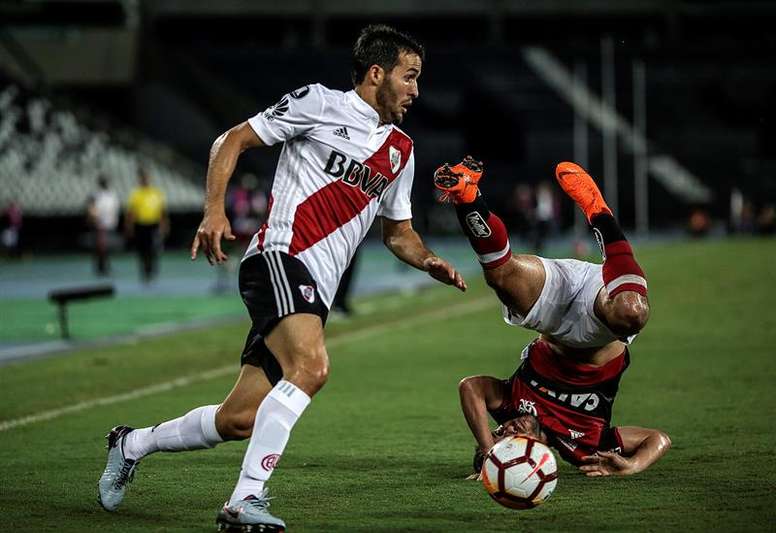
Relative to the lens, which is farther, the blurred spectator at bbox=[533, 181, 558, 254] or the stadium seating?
the stadium seating

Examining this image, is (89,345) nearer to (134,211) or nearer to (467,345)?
(467,345)

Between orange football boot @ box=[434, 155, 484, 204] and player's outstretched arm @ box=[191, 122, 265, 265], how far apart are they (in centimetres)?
124

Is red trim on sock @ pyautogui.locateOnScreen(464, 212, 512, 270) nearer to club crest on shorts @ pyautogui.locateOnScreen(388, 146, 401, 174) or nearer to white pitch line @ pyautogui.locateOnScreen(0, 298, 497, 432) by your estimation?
club crest on shorts @ pyautogui.locateOnScreen(388, 146, 401, 174)

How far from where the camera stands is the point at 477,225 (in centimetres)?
758

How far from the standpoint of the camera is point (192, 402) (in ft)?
36.8

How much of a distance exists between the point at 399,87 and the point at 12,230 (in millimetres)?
30108

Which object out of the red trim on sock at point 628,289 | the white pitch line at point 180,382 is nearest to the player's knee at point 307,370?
the red trim on sock at point 628,289

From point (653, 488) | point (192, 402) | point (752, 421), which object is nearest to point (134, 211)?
point (192, 402)

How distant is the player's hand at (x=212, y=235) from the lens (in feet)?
20.4

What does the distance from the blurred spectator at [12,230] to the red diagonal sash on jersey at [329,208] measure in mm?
29738

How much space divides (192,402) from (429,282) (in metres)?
15.4

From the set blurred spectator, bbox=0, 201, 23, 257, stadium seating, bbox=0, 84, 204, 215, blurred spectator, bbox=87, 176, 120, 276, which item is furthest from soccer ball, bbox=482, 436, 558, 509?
stadium seating, bbox=0, 84, 204, 215

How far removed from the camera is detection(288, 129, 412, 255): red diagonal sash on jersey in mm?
6570

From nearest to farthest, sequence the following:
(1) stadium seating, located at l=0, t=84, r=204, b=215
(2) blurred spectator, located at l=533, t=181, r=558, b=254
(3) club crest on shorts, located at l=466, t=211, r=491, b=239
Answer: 1. (3) club crest on shorts, located at l=466, t=211, r=491, b=239
2. (2) blurred spectator, located at l=533, t=181, r=558, b=254
3. (1) stadium seating, located at l=0, t=84, r=204, b=215
